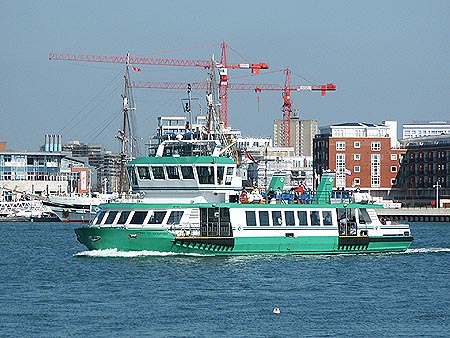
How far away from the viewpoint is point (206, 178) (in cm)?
6531

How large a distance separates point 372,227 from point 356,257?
8.14ft

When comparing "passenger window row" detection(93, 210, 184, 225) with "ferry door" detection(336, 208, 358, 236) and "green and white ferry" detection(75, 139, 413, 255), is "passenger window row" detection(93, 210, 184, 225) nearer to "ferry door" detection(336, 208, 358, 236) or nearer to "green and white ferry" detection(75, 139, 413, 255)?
"green and white ferry" detection(75, 139, 413, 255)

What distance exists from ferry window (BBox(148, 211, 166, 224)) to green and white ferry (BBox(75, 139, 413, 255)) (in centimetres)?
3

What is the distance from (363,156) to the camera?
626 feet

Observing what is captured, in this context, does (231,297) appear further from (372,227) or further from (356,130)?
(356,130)

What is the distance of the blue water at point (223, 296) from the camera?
41.3 meters

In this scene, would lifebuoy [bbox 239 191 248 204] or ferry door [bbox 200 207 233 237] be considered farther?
lifebuoy [bbox 239 191 248 204]

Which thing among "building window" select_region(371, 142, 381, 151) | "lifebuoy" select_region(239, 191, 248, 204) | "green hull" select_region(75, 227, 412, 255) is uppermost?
"building window" select_region(371, 142, 381, 151)

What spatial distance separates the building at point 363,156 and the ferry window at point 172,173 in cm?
12519

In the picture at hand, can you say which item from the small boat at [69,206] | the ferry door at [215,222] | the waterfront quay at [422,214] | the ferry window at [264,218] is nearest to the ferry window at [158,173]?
the ferry door at [215,222]

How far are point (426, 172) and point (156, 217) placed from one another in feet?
446

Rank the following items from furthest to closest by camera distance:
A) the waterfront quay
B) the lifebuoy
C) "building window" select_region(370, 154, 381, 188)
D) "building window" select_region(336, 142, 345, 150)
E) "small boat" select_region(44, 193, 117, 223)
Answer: "building window" select_region(370, 154, 381, 188) → "building window" select_region(336, 142, 345, 150) → the waterfront quay → "small boat" select_region(44, 193, 117, 223) → the lifebuoy

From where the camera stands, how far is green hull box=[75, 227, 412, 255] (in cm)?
6219

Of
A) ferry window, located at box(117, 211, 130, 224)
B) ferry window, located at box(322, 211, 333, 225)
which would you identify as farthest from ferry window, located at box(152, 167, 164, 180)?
ferry window, located at box(322, 211, 333, 225)
